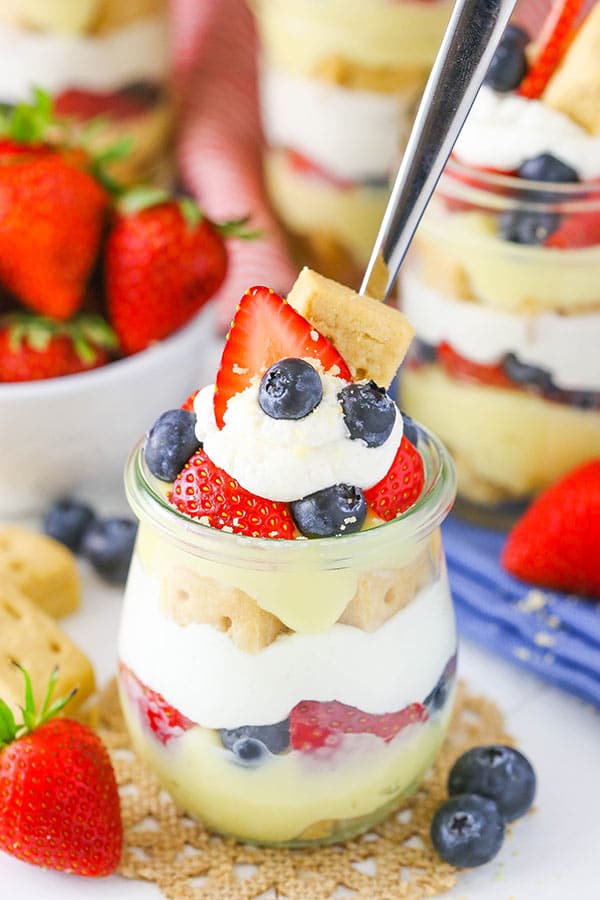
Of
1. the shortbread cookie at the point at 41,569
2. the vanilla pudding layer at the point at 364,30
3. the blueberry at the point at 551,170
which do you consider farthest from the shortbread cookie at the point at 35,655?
the vanilla pudding layer at the point at 364,30

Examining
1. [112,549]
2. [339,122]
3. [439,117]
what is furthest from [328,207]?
[439,117]

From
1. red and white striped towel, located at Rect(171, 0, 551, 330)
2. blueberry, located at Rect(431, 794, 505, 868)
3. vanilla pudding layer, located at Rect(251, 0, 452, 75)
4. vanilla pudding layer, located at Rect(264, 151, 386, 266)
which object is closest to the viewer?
blueberry, located at Rect(431, 794, 505, 868)

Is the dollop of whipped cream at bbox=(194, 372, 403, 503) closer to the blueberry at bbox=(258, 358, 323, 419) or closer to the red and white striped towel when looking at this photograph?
the blueberry at bbox=(258, 358, 323, 419)

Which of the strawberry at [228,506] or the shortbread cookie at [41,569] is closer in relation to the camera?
the strawberry at [228,506]

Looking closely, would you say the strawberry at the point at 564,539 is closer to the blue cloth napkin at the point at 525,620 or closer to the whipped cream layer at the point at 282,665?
the blue cloth napkin at the point at 525,620

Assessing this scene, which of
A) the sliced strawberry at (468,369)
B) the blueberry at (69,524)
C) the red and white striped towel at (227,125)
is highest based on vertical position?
the sliced strawberry at (468,369)

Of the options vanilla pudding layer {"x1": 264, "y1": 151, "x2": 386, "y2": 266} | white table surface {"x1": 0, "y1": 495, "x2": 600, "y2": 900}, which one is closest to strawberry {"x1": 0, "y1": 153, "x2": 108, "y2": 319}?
white table surface {"x1": 0, "y1": 495, "x2": 600, "y2": 900}
